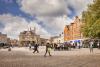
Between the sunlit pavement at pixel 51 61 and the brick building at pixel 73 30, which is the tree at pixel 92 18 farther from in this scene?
the brick building at pixel 73 30

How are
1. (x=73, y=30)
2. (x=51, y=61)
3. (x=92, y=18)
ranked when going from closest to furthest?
(x=51, y=61) < (x=92, y=18) < (x=73, y=30)

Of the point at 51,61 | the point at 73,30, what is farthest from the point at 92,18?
the point at 73,30

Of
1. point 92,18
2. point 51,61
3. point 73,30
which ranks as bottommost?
point 51,61

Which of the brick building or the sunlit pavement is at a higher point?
the brick building

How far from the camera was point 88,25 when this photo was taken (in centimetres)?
6228

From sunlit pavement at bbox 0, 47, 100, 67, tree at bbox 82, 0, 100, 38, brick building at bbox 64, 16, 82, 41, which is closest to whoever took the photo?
sunlit pavement at bbox 0, 47, 100, 67

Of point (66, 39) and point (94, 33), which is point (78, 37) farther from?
point (94, 33)

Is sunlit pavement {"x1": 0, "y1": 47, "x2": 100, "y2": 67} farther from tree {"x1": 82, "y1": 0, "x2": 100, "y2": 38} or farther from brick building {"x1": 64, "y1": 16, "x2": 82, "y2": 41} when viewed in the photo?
brick building {"x1": 64, "y1": 16, "x2": 82, "y2": 41}

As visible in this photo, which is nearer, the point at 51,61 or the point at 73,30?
the point at 51,61

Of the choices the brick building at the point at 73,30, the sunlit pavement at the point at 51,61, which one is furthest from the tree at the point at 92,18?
the brick building at the point at 73,30

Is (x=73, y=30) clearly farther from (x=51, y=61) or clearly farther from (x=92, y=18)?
(x=51, y=61)

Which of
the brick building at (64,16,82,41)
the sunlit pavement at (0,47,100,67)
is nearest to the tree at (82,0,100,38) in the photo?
the sunlit pavement at (0,47,100,67)

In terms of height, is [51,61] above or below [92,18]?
below

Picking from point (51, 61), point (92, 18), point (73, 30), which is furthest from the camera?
point (73, 30)
